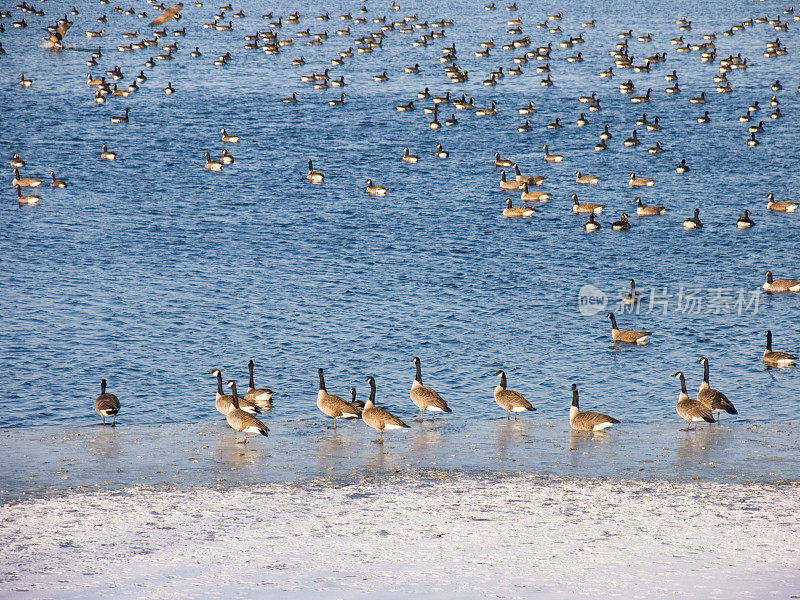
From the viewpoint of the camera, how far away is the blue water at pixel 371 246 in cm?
3384

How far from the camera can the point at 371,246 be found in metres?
50.2

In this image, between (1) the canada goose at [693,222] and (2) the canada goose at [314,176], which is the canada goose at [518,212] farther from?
(2) the canada goose at [314,176]

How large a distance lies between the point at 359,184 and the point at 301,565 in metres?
44.6

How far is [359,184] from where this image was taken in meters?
61.6

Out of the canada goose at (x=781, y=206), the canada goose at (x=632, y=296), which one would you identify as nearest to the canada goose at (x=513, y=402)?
the canada goose at (x=632, y=296)

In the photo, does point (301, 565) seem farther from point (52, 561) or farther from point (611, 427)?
point (611, 427)

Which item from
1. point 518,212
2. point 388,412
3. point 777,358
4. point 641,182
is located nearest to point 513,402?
point 388,412

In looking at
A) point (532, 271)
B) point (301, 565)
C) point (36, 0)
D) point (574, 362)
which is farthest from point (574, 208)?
point (36, 0)

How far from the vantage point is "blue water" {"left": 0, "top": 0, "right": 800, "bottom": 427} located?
111 feet

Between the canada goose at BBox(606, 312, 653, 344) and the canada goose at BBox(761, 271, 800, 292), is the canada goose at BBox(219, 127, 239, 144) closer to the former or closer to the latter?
the canada goose at BBox(761, 271, 800, 292)

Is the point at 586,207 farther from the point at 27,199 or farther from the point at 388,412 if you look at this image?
the point at 388,412
